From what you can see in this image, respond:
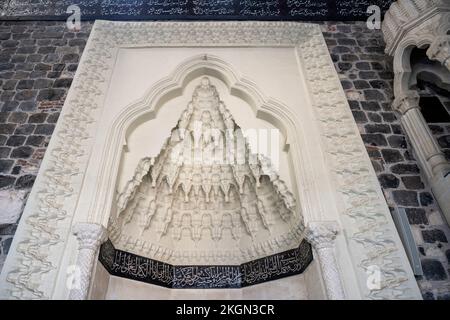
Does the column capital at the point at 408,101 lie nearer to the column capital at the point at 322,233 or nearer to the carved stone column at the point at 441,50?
the carved stone column at the point at 441,50

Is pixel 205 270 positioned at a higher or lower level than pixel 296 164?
lower

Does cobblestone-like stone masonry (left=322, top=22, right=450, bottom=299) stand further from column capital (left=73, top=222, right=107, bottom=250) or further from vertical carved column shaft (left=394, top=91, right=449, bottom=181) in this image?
column capital (left=73, top=222, right=107, bottom=250)

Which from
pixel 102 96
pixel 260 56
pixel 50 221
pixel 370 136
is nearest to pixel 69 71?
pixel 102 96

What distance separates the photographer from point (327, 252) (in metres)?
2.10

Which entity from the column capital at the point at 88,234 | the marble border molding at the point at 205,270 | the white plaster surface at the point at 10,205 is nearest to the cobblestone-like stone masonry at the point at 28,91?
the white plaster surface at the point at 10,205

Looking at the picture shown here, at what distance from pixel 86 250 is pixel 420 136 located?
2692mm

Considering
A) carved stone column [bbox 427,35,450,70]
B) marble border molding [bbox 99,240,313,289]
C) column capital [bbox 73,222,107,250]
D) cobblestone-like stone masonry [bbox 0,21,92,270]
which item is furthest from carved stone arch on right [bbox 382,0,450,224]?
cobblestone-like stone masonry [bbox 0,21,92,270]

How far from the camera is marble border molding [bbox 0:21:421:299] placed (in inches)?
78.0

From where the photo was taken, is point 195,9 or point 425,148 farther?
point 195,9

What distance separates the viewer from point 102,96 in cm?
289

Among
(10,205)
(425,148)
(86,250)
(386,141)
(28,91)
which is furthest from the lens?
(28,91)

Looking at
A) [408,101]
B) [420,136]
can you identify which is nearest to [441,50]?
[408,101]

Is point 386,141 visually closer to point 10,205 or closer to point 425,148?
A: point 425,148
